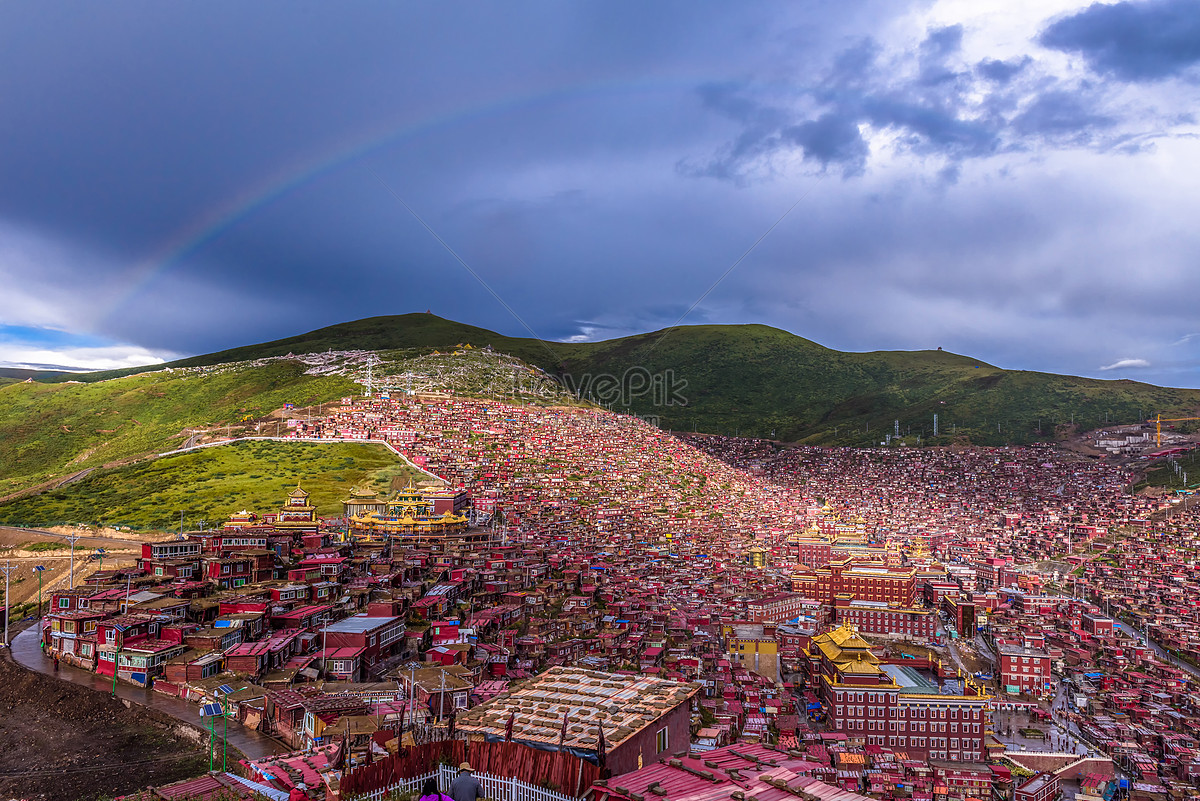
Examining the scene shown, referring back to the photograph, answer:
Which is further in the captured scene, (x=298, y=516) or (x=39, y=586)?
(x=298, y=516)

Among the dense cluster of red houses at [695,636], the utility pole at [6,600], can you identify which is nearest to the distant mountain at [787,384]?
the dense cluster of red houses at [695,636]

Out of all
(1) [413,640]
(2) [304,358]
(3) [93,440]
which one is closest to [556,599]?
(1) [413,640]

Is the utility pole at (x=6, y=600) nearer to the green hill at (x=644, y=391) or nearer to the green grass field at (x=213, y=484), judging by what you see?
the green grass field at (x=213, y=484)

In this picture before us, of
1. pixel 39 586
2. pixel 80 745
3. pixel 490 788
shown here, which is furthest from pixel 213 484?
pixel 490 788

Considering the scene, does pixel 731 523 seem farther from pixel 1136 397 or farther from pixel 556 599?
pixel 1136 397

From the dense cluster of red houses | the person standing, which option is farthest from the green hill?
the person standing

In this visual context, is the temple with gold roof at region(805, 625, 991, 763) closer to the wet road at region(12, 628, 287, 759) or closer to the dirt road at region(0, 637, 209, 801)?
the wet road at region(12, 628, 287, 759)

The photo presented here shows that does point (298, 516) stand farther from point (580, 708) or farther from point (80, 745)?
point (580, 708)

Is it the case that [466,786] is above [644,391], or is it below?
below
